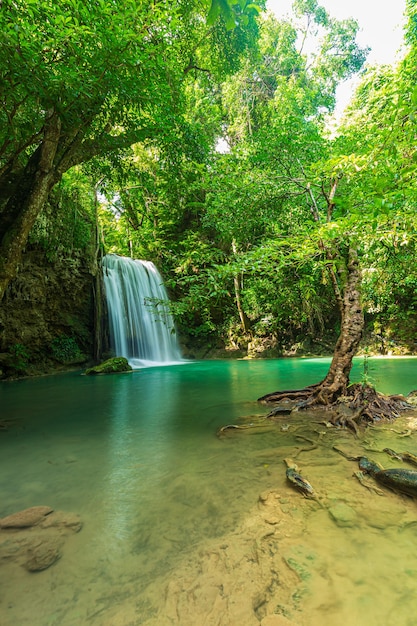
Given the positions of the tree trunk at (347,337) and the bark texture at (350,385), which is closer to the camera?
the bark texture at (350,385)

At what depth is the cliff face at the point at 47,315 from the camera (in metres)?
12.3

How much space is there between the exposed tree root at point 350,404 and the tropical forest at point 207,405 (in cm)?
4

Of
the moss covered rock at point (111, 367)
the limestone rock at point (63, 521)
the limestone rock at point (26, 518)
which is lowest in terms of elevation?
the limestone rock at point (63, 521)

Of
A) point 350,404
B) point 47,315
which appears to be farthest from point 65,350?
point 350,404

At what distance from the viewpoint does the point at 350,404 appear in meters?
5.03

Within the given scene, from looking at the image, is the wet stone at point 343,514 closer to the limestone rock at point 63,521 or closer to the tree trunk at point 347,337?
the limestone rock at point 63,521

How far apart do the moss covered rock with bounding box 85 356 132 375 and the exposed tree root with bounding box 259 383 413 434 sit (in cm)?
892

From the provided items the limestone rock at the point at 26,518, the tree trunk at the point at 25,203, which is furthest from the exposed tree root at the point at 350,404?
the tree trunk at the point at 25,203

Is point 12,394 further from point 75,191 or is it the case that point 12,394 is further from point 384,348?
point 384,348

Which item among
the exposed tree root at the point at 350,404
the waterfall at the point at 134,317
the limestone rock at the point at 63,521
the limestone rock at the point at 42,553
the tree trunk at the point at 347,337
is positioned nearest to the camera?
Answer: the limestone rock at the point at 42,553

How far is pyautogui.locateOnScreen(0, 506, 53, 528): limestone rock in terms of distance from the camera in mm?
2404

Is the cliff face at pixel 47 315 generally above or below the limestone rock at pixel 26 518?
above

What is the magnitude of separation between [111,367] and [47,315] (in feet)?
12.8

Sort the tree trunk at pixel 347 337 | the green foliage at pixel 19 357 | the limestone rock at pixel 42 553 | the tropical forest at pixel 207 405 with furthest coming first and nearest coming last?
the green foliage at pixel 19 357, the tree trunk at pixel 347 337, the limestone rock at pixel 42 553, the tropical forest at pixel 207 405
